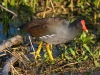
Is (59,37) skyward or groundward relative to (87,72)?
skyward

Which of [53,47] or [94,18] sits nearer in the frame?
[53,47]

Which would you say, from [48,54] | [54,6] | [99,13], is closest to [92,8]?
[99,13]

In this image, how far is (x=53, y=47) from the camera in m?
7.73

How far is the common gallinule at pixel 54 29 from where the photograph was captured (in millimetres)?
6762

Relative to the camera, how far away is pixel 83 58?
22.8 feet

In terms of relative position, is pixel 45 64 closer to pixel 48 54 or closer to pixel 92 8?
pixel 48 54

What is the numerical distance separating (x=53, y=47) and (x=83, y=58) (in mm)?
975

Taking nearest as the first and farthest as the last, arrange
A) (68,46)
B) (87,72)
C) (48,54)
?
(87,72) → (48,54) → (68,46)

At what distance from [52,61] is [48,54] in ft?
0.71

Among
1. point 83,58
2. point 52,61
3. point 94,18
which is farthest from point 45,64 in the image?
point 94,18

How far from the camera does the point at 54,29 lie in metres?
6.79

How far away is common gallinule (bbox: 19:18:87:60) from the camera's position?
6762mm

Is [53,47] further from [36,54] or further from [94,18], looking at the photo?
[94,18]

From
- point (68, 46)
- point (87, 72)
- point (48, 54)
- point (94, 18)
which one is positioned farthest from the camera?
point (94, 18)
